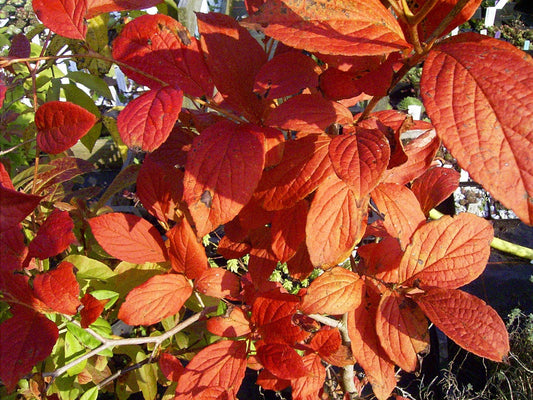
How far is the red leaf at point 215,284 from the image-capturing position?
36.5 inches

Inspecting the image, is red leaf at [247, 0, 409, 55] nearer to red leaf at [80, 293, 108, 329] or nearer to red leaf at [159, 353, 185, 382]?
red leaf at [80, 293, 108, 329]

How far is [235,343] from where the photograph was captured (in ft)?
3.11

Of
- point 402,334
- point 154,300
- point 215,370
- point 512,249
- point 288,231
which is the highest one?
point 288,231

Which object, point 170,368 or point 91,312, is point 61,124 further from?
point 170,368

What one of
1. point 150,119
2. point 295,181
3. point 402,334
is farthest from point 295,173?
point 402,334

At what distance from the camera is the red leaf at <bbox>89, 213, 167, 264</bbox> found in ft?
3.09

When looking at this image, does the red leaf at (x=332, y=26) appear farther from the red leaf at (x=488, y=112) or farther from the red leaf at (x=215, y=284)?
the red leaf at (x=215, y=284)

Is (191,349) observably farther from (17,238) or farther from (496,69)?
(496,69)

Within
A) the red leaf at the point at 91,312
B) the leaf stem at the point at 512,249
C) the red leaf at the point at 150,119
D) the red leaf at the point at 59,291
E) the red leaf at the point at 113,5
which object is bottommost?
the leaf stem at the point at 512,249

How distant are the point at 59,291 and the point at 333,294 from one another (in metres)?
0.53

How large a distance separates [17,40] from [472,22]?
200 inches

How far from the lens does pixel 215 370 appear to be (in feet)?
2.94

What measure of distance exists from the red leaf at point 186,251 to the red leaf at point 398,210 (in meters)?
0.37

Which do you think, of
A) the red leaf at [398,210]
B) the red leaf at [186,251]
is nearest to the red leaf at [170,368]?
the red leaf at [186,251]
